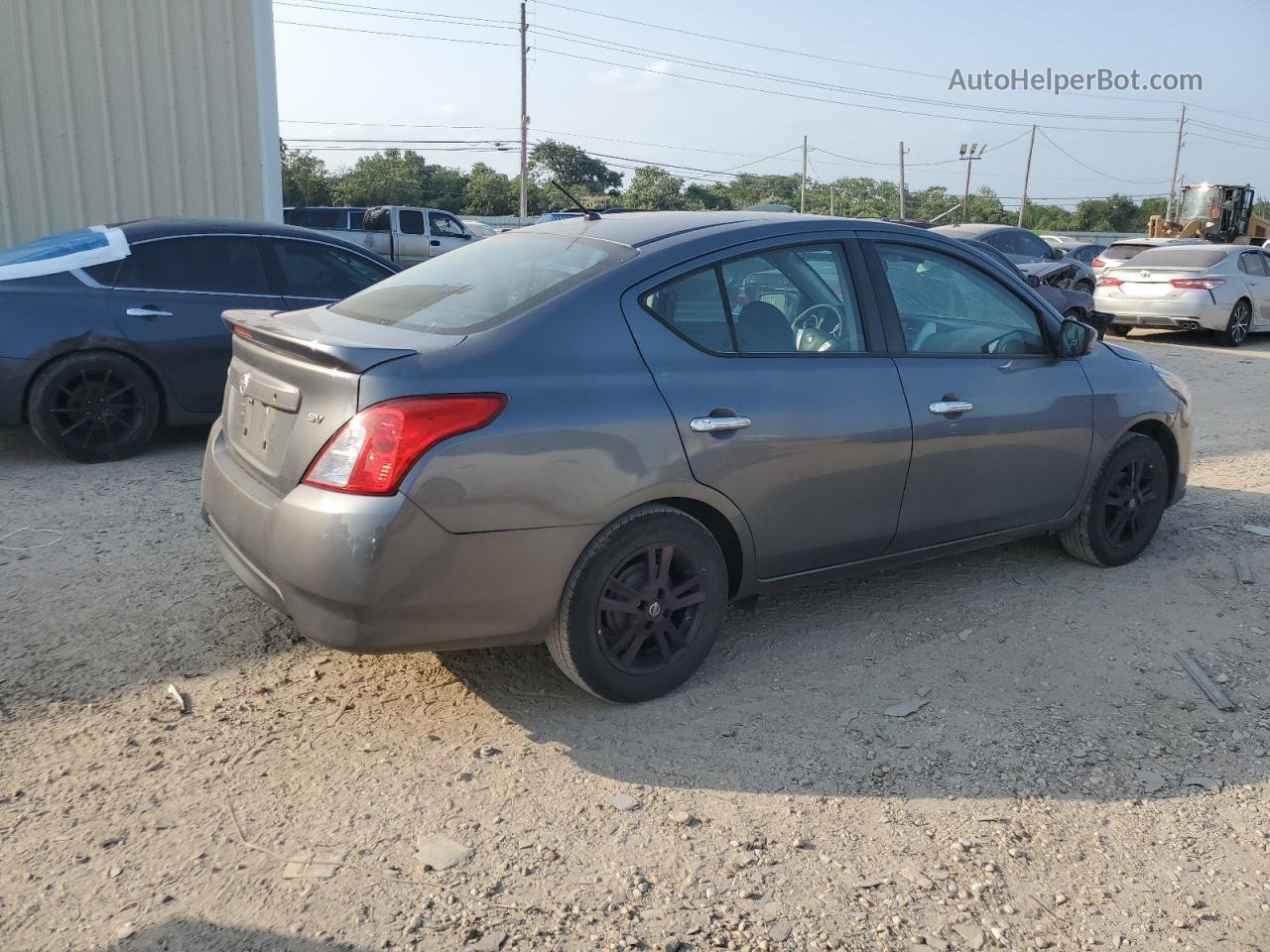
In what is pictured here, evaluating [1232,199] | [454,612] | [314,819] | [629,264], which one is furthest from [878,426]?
[1232,199]

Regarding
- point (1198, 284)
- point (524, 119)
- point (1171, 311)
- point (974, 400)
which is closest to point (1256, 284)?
point (1198, 284)

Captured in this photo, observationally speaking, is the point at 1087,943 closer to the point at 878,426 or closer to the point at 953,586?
the point at 878,426

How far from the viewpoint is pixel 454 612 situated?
10.3 ft

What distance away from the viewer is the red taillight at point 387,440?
9.82ft

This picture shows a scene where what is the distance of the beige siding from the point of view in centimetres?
1026

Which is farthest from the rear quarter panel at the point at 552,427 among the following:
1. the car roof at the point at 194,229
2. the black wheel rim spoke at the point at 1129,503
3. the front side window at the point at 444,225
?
the front side window at the point at 444,225

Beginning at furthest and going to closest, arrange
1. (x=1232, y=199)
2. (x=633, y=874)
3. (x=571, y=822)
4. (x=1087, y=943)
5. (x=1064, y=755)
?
(x=1232, y=199)
(x=1064, y=755)
(x=571, y=822)
(x=633, y=874)
(x=1087, y=943)

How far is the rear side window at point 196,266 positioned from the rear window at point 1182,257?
1243 cm

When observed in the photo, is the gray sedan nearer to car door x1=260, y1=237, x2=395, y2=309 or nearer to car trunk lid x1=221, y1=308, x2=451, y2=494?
car trunk lid x1=221, y1=308, x2=451, y2=494

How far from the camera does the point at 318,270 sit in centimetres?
718

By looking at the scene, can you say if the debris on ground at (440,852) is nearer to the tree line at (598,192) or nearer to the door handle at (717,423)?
the door handle at (717,423)

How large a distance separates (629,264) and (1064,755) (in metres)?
2.12

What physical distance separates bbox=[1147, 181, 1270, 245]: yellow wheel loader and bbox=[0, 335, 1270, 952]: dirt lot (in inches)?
1170

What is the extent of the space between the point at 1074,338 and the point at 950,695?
1.80 m
